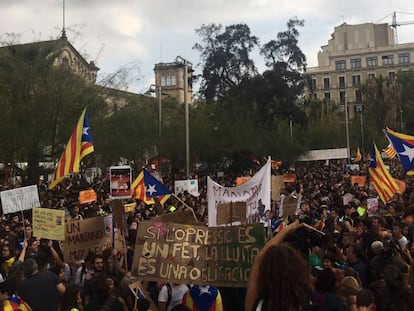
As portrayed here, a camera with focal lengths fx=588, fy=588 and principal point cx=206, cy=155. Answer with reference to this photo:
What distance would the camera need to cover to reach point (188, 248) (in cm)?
577

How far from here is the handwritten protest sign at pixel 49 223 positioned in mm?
8500

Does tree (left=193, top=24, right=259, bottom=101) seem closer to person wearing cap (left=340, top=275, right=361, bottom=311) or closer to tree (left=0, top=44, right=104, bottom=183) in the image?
tree (left=0, top=44, right=104, bottom=183)

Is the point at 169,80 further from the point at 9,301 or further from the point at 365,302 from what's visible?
the point at 365,302

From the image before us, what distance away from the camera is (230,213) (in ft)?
24.3

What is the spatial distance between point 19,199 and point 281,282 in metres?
8.83

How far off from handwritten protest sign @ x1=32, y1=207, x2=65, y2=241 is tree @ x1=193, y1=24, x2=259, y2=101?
36206mm

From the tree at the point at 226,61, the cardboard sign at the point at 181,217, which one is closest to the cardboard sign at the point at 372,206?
the cardboard sign at the point at 181,217

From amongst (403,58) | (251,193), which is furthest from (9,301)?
(403,58)

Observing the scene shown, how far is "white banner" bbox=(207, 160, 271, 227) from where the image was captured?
8852mm

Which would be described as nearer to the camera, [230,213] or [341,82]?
[230,213]

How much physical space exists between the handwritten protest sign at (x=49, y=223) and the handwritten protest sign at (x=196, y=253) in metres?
2.92

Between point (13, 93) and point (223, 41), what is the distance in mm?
24937

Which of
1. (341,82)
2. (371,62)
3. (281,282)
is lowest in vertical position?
(281,282)

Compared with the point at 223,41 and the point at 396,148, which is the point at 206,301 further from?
the point at 223,41
